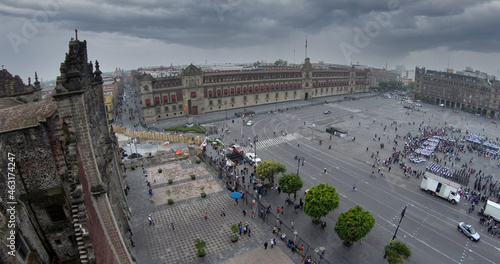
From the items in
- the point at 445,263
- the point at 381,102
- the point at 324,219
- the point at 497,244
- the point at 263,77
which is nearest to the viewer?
the point at 445,263

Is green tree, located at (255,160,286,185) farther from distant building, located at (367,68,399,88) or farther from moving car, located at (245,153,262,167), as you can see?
distant building, located at (367,68,399,88)

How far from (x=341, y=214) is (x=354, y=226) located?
1.64 m

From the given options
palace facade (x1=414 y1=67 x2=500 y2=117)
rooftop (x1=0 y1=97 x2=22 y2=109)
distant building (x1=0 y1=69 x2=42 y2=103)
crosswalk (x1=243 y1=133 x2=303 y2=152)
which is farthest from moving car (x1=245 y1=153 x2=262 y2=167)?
palace facade (x1=414 y1=67 x2=500 y2=117)

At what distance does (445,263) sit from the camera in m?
22.4

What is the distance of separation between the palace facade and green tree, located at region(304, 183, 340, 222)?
293 ft

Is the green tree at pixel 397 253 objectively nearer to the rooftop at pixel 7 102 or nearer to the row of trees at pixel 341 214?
the row of trees at pixel 341 214

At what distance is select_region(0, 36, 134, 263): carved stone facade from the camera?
555 inches

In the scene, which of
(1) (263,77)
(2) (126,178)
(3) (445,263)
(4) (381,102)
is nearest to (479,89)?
(4) (381,102)

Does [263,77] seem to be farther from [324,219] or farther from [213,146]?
[324,219]

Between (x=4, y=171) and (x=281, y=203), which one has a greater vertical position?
(x=4, y=171)

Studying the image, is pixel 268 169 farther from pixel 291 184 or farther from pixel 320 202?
pixel 320 202

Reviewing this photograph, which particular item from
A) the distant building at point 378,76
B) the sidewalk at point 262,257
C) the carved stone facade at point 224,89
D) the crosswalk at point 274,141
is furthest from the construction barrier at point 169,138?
the distant building at point 378,76

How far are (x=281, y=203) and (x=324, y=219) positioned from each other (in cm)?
499

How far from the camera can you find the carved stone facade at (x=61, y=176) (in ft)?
46.2
